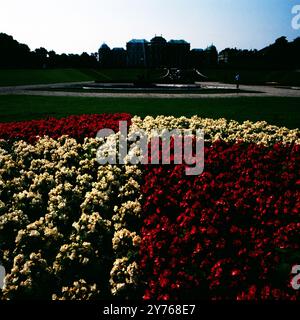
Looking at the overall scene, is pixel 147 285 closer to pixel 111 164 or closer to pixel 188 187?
pixel 188 187

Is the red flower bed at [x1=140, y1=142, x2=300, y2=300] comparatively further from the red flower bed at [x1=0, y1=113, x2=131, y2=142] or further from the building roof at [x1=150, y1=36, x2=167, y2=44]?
the building roof at [x1=150, y1=36, x2=167, y2=44]

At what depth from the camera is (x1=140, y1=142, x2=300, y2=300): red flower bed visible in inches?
150

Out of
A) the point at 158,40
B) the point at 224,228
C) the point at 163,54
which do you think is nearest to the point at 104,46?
the point at 158,40

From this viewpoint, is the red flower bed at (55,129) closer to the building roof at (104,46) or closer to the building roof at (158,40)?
the building roof at (158,40)

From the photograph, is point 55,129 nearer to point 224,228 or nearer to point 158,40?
point 224,228

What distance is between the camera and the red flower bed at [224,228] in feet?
12.5

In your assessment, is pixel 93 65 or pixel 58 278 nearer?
pixel 58 278

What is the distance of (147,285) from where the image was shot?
169 inches

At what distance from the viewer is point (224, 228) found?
4.51m

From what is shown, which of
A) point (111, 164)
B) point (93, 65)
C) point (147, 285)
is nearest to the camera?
point (147, 285)

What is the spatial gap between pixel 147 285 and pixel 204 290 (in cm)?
68

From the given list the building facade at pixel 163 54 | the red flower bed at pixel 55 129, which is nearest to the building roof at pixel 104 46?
the building facade at pixel 163 54

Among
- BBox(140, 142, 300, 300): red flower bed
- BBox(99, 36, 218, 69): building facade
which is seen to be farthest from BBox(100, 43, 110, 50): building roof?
BBox(140, 142, 300, 300): red flower bed

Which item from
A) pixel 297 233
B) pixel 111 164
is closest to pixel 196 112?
pixel 111 164
